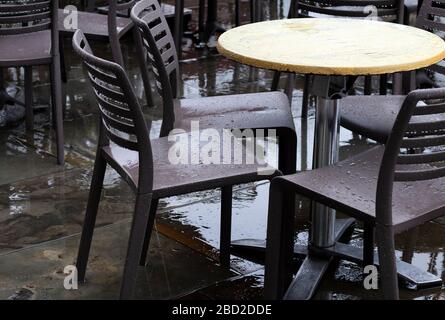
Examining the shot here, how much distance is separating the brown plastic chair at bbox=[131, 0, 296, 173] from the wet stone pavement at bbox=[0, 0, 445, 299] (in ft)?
1.88

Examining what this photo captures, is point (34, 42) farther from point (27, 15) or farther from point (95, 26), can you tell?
point (95, 26)

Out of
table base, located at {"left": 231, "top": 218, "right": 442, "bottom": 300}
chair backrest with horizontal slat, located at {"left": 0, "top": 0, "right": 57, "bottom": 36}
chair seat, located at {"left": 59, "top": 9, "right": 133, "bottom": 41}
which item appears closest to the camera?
table base, located at {"left": 231, "top": 218, "right": 442, "bottom": 300}

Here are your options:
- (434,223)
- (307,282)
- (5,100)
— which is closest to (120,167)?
(307,282)

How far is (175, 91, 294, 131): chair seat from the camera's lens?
11.8 ft

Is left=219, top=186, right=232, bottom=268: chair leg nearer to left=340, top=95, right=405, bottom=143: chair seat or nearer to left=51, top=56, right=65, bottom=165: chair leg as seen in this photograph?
left=340, top=95, right=405, bottom=143: chair seat

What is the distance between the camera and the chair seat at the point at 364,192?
280 cm

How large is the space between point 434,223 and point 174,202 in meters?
1.33

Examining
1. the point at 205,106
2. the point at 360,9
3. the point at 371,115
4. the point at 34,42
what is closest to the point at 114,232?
the point at 205,106

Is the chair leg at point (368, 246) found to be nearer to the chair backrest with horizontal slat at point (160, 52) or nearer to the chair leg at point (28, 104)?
the chair backrest with horizontal slat at point (160, 52)

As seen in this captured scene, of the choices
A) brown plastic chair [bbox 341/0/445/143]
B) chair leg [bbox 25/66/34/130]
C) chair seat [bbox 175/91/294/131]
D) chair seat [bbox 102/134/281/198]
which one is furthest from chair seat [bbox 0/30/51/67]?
brown plastic chair [bbox 341/0/445/143]

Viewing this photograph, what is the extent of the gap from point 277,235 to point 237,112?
875 mm

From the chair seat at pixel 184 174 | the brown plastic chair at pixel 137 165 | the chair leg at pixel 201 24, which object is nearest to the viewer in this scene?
the brown plastic chair at pixel 137 165

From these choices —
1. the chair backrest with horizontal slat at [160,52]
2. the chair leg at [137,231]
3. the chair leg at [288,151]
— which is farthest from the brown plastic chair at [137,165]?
the chair leg at [288,151]

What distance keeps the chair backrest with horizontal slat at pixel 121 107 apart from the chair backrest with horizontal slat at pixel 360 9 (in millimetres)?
2154
